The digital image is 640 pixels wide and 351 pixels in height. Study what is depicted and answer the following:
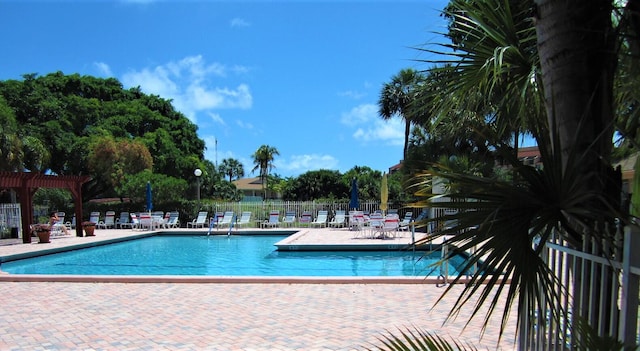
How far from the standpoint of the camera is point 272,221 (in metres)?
20.1

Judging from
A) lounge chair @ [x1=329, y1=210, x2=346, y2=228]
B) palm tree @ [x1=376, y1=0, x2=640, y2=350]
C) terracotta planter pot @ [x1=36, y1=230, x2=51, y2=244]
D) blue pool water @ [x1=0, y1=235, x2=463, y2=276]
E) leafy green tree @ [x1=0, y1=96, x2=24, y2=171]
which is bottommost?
blue pool water @ [x1=0, y1=235, x2=463, y2=276]

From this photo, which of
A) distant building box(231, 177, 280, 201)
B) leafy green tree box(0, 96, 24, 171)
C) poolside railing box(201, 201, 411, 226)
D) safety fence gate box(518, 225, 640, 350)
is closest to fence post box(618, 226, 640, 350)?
safety fence gate box(518, 225, 640, 350)

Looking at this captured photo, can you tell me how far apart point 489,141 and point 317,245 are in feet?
36.3

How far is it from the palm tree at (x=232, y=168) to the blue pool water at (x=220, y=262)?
68.4m

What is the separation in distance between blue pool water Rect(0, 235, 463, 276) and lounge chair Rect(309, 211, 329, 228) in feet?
15.7

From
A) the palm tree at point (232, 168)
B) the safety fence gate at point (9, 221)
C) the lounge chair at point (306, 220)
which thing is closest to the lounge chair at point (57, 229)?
the safety fence gate at point (9, 221)

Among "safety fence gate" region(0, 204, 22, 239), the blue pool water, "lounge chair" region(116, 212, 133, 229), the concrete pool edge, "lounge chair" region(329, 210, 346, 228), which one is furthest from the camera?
"lounge chair" region(116, 212, 133, 229)

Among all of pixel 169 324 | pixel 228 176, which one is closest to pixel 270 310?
pixel 169 324

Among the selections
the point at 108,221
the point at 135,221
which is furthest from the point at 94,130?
→ the point at 135,221

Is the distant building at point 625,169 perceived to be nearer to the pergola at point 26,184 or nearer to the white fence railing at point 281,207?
the white fence railing at point 281,207

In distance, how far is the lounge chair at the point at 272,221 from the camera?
2011cm

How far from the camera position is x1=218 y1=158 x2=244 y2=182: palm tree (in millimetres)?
83188

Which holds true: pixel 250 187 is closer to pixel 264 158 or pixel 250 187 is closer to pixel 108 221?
pixel 264 158

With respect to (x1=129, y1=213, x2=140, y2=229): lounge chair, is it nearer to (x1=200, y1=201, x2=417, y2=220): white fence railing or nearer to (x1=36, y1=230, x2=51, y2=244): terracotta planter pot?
(x1=200, y1=201, x2=417, y2=220): white fence railing
